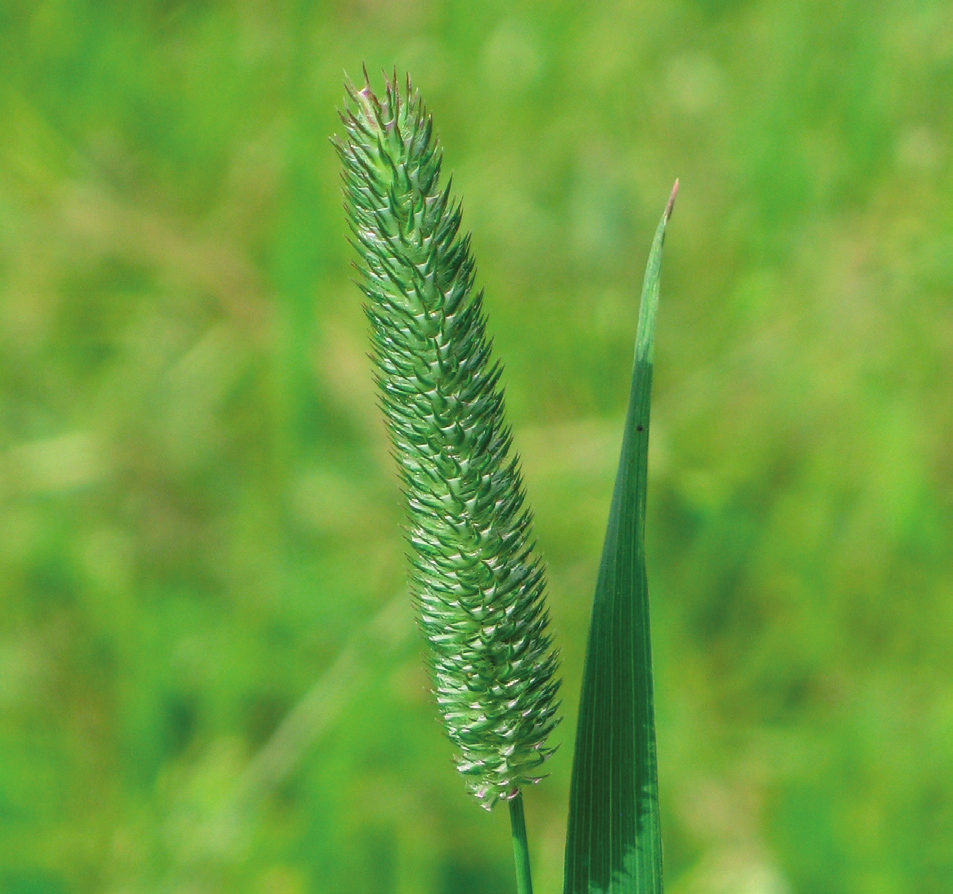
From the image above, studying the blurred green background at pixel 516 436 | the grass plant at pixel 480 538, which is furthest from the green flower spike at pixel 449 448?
the blurred green background at pixel 516 436

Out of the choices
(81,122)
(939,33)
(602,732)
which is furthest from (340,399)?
(602,732)

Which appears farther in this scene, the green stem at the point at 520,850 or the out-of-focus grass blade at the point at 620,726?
the out-of-focus grass blade at the point at 620,726

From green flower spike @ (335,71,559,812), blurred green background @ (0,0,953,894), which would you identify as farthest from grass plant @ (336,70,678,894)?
blurred green background @ (0,0,953,894)

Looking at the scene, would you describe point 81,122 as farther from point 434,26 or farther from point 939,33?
point 939,33

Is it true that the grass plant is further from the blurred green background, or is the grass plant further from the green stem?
the blurred green background

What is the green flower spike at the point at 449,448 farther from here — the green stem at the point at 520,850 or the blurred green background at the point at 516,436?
the blurred green background at the point at 516,436

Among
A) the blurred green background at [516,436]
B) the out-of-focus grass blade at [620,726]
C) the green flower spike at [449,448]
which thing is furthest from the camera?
the blurred green background at [516,436]
